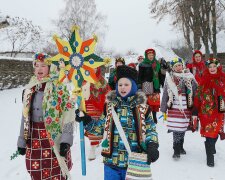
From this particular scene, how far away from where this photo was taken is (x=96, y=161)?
5461 mm

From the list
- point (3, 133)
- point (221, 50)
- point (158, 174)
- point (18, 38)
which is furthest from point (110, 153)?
point (221, 50)

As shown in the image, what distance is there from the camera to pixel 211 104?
511 centimetres

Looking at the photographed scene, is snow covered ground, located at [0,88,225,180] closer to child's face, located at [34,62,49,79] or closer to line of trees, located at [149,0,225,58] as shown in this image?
child's face, located at [34,62,49,79]

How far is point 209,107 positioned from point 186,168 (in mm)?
1023

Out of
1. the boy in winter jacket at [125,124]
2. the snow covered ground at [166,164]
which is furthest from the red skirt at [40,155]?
the snow covered ground at [166,164]

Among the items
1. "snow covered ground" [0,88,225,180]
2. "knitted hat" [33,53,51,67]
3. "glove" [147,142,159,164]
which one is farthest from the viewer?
"snow covered ground" [0,88,225,180]

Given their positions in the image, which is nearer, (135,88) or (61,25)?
(135,88)

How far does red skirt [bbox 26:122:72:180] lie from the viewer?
132 inches

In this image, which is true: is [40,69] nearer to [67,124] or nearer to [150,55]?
[67,124]

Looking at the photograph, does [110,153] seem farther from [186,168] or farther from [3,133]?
[3,133]

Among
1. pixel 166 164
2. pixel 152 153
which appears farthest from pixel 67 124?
pixel 166 164

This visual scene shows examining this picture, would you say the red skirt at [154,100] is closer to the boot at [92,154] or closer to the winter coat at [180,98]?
the winter coat at [180,98]

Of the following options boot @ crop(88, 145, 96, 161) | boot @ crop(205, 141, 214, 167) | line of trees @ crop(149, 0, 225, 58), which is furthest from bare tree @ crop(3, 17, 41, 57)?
boot @ crop(205, 141, 214, 167)

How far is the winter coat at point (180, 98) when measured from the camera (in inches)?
216
